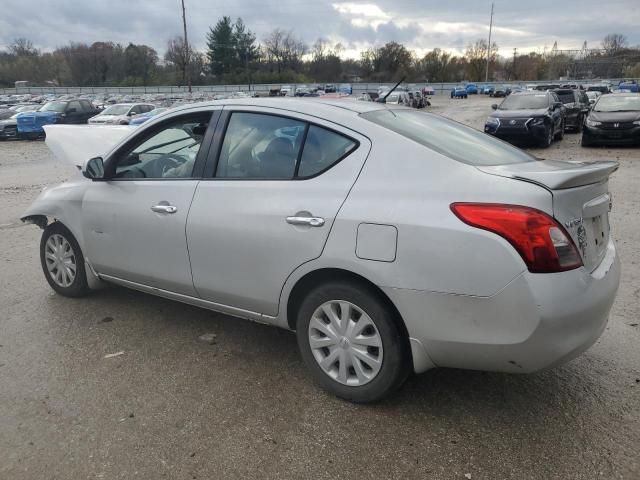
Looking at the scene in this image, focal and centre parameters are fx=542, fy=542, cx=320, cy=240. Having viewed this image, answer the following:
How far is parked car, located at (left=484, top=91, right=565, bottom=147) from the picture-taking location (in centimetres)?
1545

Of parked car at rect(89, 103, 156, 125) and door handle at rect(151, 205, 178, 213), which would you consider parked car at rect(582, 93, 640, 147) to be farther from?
parked car at rect(89, 103, 156, 125)

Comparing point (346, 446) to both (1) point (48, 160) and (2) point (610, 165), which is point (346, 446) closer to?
(2) point (610, 165)

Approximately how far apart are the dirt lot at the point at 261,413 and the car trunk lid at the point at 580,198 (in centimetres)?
89

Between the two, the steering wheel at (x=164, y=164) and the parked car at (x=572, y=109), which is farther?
the parked car at (x=572, y=109)

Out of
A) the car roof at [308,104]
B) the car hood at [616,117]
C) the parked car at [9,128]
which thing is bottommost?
the parked car at [9,128]

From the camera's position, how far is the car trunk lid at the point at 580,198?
2557 millimetres

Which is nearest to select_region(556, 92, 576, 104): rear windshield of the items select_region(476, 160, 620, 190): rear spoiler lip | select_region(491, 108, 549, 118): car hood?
select_region(491, 108, 549, 118): car hood

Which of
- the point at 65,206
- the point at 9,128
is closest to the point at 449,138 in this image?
the point at 65,206

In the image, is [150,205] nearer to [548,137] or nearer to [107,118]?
[548,137]

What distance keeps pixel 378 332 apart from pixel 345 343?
24 centimetres

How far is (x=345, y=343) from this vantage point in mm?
2988

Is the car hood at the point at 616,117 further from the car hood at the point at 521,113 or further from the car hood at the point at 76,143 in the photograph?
the car hood at the point at 76,143

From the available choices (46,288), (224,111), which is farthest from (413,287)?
(46,288)

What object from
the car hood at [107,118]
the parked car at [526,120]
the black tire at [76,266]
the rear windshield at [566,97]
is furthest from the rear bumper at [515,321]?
the car hood at [107,118]
